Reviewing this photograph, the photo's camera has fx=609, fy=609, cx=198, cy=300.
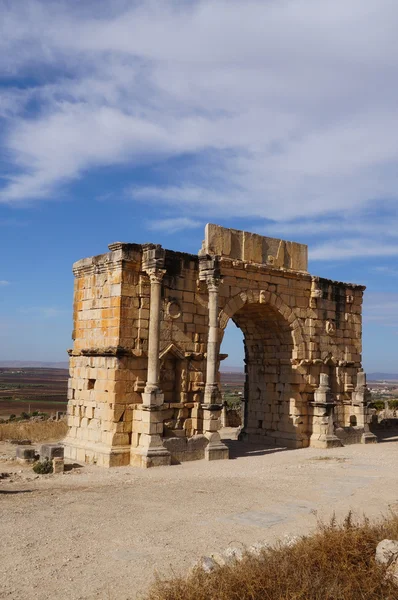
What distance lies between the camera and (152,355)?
12.7 metres

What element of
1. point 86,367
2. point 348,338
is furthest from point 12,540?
point 348,338

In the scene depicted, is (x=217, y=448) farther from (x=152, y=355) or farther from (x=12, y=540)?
(x=12, y=540)

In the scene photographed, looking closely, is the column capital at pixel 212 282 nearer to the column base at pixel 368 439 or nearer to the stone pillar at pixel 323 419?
the stone pillar at pixel 323 419

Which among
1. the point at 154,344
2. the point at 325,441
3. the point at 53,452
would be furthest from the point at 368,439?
the point at 53,452

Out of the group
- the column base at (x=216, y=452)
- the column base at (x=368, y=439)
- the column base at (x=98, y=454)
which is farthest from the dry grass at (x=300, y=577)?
the column base at (x=368, y=439)

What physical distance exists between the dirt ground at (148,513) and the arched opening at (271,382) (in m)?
2.73

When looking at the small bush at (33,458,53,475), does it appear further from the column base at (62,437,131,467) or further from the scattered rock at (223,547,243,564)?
the scattered rock at (223,547,243,564)

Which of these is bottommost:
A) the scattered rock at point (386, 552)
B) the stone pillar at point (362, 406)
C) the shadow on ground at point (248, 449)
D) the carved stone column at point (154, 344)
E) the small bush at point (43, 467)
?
the shadow on ground at point (248, 449)

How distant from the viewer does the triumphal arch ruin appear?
1273cm

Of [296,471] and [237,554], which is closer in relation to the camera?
[237,554]

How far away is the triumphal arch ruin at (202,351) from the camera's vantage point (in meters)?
12.7

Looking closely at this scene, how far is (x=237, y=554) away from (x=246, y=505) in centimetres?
297

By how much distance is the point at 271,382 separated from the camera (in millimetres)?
16750

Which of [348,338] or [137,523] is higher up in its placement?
[348,338]
